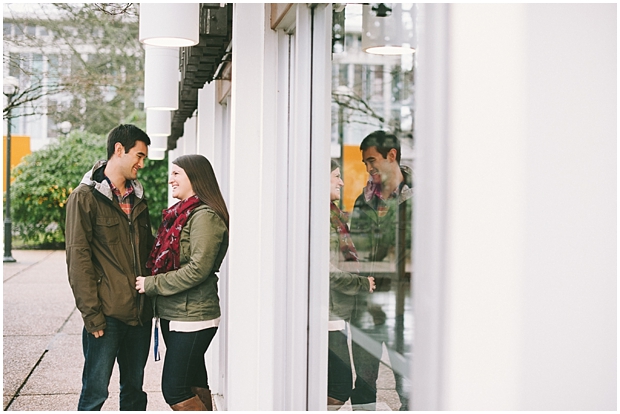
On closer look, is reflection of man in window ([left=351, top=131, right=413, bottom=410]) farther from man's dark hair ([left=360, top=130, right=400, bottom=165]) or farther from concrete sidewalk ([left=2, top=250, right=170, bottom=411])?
concrete sidewalk ([left=2, top=250, right=170, bottom=411])

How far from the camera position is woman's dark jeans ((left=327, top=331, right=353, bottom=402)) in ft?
8.63

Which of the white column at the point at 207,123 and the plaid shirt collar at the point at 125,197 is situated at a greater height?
the white column at the point at 207,123

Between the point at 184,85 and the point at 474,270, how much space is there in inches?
238

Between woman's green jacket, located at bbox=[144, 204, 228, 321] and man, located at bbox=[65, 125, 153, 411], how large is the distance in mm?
164

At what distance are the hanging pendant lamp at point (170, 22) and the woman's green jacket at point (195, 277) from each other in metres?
0.89

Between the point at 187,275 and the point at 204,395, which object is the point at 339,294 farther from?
the point at 204,395

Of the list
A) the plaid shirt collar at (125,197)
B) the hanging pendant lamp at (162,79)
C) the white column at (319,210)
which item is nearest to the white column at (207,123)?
the hanging pendant lamp at (162,79)

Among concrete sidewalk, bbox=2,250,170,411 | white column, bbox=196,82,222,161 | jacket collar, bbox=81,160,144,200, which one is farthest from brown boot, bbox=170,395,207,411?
white column, bbox=196,82,222,161

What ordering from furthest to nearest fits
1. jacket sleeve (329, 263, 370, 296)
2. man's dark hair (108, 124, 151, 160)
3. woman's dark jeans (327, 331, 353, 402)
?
man's dark hair (108, 124, 151, 160)
woman's dark jeans (327, 331, 353, 402)
jacket sleeve (329, 263, 370, 296)

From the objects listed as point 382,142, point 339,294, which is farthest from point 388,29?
point 339,294

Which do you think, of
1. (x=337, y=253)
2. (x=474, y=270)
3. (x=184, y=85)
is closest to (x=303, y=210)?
(x=337, y=253)

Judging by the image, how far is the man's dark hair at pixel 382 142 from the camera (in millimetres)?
1824

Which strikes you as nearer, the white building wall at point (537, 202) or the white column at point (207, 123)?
the white building wall at point (537, 202)

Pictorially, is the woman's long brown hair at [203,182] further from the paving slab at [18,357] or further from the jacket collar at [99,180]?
the paving slab at [18,357]
